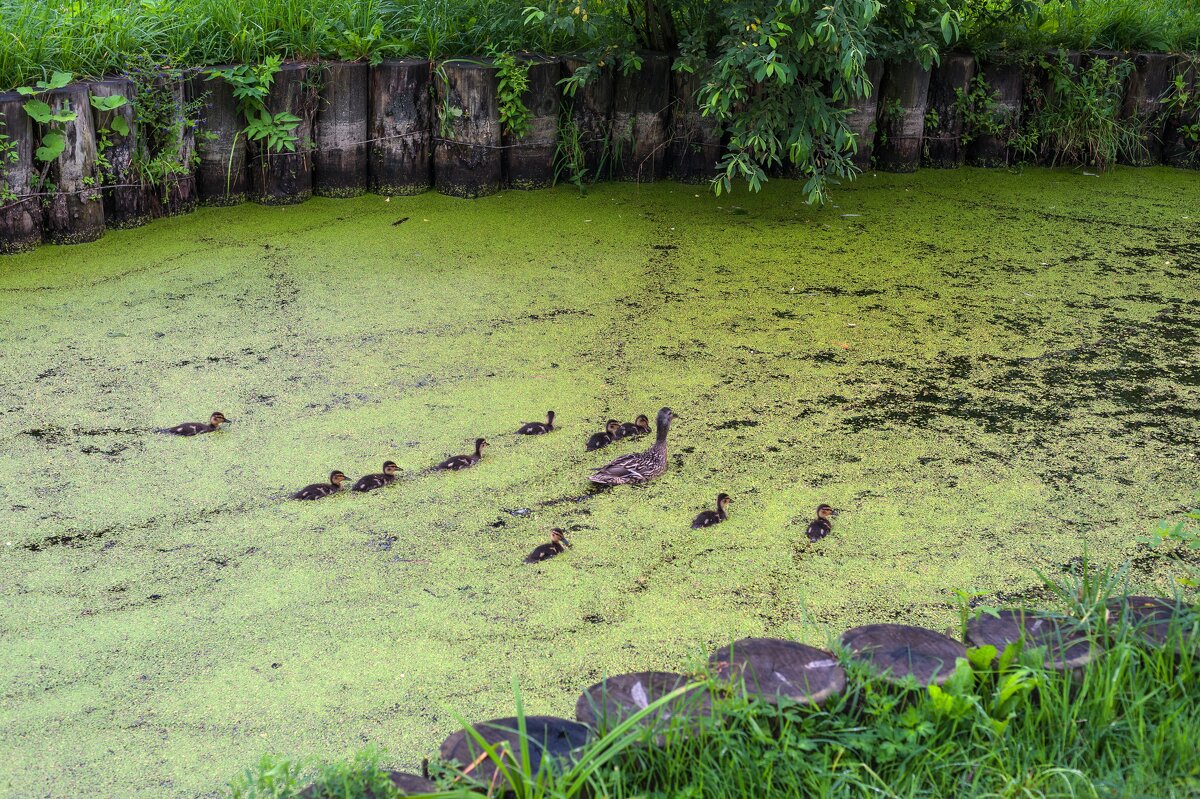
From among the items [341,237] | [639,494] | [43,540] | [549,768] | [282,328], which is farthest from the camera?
[341,237]

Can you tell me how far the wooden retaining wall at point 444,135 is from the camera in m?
5.31

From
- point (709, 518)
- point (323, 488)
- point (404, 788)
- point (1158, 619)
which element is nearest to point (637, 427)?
point (709, 518)

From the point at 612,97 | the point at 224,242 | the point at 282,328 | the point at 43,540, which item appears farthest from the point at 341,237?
the point at 43,540

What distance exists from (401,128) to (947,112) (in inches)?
118

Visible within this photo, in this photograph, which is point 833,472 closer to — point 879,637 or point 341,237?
point 879,637

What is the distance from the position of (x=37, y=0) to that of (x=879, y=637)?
538 cm

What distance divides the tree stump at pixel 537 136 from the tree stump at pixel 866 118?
1565 mm

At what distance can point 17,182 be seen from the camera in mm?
5156

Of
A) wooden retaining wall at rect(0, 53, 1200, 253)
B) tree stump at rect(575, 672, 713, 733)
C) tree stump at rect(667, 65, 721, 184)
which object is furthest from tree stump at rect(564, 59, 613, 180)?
tree stump at rect(575, 672, 713, 733)

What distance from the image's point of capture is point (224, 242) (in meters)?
5.55

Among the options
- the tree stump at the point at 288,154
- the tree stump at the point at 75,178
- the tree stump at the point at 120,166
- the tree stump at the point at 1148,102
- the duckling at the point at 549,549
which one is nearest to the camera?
the duckling at the point at 549,549

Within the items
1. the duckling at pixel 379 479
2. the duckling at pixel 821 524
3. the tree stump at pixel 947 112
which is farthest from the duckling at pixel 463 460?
the tree stump at pixel 947 112

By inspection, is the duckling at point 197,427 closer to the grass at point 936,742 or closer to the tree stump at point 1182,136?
the grass at point 936,742

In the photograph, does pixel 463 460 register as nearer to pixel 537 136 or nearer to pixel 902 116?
pixel 537 136
